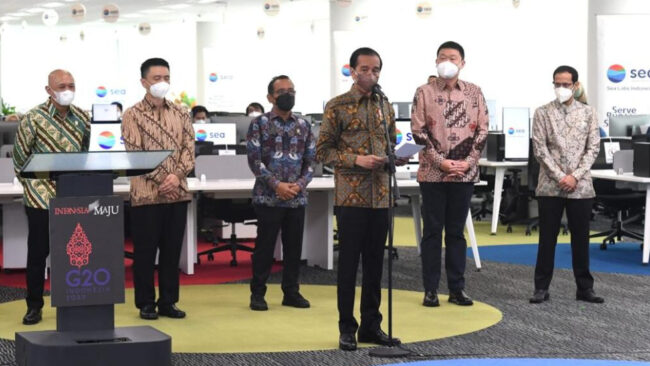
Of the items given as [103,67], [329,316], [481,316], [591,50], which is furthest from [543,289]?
[103,67]

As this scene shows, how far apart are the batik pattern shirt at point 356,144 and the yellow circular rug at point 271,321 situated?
2.81 feet

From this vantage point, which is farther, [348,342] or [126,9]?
[126,9]

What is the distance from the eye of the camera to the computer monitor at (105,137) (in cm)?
910

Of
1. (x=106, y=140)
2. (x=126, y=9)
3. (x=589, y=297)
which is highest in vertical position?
(x=126, y=9)

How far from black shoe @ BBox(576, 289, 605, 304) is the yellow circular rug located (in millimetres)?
716

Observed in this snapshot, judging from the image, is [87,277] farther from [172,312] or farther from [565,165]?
[565,165]

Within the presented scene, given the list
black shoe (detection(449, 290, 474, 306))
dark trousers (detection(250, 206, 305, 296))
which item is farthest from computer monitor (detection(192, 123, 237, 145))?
black shoe (detection(449, 290, 474, 306))

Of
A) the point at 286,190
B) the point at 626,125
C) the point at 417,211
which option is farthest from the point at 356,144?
the point at 626,125

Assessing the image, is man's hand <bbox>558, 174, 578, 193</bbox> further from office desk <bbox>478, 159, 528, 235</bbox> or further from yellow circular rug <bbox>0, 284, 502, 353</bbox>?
office desk <bbox>478, 159, 528, 235</bbox>

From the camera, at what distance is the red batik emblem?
5.11m

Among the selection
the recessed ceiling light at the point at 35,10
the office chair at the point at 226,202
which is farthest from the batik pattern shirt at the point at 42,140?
the recessed ceiling light at the point at 35,10

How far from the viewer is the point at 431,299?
23.7ft

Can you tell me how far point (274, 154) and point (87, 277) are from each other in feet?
7.07

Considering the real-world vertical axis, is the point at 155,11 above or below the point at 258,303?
above
